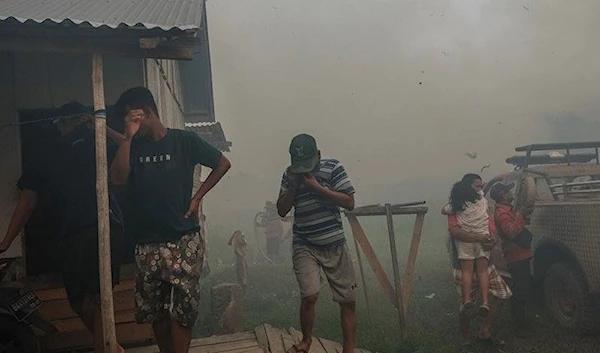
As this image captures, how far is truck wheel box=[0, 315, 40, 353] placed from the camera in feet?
12.7

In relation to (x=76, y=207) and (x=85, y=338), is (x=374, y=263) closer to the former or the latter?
(x=85, y=338)

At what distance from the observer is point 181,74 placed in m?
11.0

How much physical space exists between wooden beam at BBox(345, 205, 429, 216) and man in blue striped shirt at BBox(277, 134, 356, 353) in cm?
163

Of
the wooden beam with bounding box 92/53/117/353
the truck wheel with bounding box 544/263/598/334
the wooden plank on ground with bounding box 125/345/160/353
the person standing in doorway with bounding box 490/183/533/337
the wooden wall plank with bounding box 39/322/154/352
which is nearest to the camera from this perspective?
the wooden beam with bounding box 92/53/117/353

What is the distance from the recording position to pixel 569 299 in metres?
6.08

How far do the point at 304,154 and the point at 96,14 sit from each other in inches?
84.2

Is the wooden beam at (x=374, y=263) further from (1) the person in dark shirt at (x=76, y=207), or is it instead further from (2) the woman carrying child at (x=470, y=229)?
(1) the person in dark shirt at (x=76, y=207)

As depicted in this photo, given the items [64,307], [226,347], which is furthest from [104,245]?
[64,307]

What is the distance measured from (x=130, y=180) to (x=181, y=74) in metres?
8.19

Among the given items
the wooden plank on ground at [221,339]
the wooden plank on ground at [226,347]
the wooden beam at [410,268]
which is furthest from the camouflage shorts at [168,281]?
the wooden beam at [410,268]

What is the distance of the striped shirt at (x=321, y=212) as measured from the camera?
388 centimetres

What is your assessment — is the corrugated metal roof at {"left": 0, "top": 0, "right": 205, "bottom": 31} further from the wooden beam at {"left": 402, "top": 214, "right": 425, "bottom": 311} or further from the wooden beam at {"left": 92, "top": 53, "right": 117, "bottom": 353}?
the wooden beam at {"left": 402, "top": 214, "right": 425, "bottom": 311}

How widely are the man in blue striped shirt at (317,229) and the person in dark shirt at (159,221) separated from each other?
0.88 metres

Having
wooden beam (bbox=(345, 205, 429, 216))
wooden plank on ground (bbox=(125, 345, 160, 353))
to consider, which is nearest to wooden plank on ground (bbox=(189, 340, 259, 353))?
wooden plank on ground (bbox=(125, 345, 160, 353))
